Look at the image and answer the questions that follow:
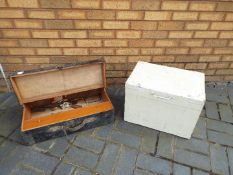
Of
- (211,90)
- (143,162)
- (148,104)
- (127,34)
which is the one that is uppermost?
(127,34)

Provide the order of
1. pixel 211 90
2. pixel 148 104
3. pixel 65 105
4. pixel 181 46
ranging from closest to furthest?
pixel 148 104 < pixel 65 105 < pixel 181 46 < pixel 211 90

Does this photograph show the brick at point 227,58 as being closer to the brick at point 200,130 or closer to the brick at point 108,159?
the brick at point 200,130

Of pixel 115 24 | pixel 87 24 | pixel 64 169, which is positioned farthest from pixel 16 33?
pixel 64 169

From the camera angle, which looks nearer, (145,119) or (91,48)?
(145,119)

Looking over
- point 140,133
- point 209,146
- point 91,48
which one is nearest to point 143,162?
point 140,133

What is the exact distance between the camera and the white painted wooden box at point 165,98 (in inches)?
74.7

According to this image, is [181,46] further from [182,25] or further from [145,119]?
[145,119]

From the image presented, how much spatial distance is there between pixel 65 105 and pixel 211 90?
5.44 feet

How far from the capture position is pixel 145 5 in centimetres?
210

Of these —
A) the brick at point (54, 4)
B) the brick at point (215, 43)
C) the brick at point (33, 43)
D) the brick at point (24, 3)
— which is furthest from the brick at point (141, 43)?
the brick at point (24, 3)

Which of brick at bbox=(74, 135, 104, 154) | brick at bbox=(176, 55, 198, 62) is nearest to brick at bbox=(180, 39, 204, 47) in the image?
brick at bbox=(176, 55, 198, 62)

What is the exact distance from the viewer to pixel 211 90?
2686 mm

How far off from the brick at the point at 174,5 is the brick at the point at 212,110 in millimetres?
1041

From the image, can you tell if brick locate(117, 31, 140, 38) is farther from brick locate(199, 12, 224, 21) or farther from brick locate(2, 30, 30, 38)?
brick locate(2, 30, 30, 38)
